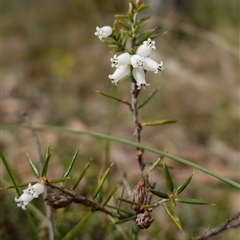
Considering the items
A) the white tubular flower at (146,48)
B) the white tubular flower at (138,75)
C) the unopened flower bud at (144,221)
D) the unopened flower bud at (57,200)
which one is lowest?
the unopened flower bud at (144,221)

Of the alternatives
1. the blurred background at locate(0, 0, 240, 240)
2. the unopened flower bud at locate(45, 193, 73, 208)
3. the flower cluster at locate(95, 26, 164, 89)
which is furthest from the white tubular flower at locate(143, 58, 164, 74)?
the unopened flower bud at locate(45, 193, 73, 208)

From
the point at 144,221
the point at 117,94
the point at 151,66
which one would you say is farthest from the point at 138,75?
the point at 117,94

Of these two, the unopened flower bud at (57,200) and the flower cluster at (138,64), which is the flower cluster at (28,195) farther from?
the flower cluster at (138,64)

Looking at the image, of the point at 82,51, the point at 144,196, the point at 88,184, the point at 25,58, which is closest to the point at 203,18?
the point at 82,51

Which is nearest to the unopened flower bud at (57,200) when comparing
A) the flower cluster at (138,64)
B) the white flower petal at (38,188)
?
the white flower petal at (38,188)

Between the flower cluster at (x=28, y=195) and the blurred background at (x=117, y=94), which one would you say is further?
the blurred background at (x=117, y=94)

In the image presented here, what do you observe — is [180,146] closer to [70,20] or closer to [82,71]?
[82,71]
